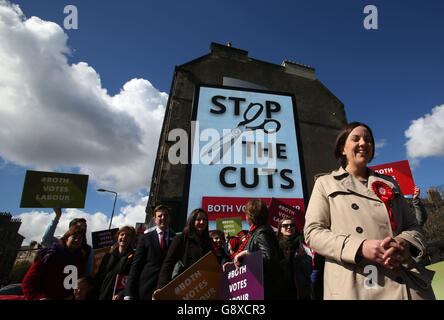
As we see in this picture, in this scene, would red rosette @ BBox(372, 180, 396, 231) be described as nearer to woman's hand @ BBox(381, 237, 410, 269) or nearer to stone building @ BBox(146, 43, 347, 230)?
woman's hand @ BBox(381, 237, 410, 269)

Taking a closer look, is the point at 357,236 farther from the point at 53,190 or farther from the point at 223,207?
the point at 223,207

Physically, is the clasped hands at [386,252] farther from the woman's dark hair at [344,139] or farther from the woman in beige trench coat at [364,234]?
the woman's dark hair at [344,139]

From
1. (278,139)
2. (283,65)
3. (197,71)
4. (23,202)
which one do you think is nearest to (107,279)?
(23,202)

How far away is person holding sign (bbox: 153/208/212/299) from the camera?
2632 millimetres

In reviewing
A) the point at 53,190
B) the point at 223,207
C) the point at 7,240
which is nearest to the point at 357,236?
the point at 53,190

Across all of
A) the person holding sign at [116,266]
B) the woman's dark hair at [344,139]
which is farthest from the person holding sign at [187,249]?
the woman's dark hair at [344,139]

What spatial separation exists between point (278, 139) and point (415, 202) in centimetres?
609

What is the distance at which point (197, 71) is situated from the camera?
52.1 feet

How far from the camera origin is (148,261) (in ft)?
10.1

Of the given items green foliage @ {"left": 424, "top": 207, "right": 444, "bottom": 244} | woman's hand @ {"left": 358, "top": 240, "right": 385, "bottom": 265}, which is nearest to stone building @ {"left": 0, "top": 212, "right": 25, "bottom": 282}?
woman's hand @ {"left": 358, "top": 240, "right": 385, "bottom": 265}

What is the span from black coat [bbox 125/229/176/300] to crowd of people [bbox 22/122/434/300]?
0.01 metres

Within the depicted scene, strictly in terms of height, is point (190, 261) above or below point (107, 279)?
above

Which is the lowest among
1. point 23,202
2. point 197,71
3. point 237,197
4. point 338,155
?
point 338,155
